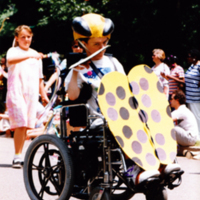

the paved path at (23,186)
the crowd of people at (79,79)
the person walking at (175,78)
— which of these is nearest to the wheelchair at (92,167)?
the crowd of people at (79,79)

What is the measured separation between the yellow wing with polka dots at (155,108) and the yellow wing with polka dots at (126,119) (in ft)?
0.19

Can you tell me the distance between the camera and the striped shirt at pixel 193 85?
943 centimetres

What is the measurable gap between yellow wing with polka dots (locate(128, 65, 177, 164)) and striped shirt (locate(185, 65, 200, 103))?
18.2ft

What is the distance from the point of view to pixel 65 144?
3.89 meters


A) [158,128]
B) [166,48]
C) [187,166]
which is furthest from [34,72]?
[166,48]

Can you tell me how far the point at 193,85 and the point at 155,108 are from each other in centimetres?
569

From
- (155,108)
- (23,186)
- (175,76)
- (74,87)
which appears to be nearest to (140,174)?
(155,108)

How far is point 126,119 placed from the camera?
12.2 ft

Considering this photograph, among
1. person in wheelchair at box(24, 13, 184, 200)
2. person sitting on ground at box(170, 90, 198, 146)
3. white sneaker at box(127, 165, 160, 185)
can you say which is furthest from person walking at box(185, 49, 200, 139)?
white sneaker at box(127, 165, 160, 185)

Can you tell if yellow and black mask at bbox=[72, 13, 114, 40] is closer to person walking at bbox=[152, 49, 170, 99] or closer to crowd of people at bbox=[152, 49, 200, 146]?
crowd of people at bbox=[152, 49, 200, 146]

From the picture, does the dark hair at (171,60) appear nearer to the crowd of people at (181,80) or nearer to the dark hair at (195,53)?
the crowd of people at (181,80)

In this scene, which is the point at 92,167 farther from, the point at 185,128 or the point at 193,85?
the point at 193,85

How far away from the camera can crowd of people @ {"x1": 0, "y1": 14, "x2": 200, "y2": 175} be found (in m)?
4.10

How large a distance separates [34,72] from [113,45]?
12356 mm
